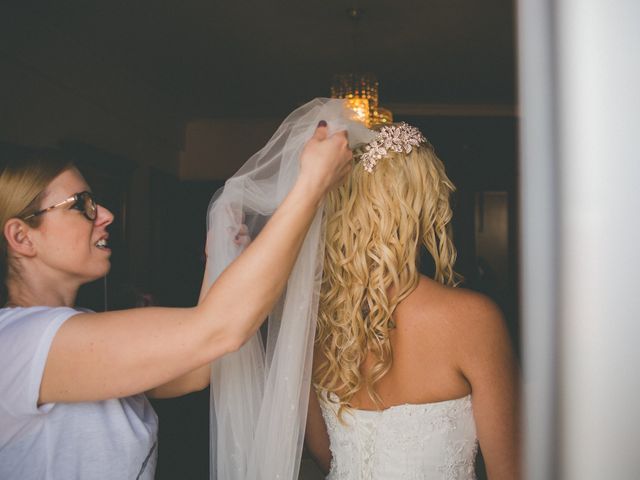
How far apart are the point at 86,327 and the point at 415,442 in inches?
41.8

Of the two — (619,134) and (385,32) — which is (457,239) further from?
(619,134)

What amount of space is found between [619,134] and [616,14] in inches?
3.7

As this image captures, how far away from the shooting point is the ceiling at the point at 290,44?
427cm

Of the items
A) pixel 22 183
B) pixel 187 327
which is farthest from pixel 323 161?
pixel 22 183

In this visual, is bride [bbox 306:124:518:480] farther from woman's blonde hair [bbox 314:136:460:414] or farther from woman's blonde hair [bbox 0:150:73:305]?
woman's blonde hair [bbox 0:150:73:305]

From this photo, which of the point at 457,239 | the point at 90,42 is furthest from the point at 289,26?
the point at 457,239

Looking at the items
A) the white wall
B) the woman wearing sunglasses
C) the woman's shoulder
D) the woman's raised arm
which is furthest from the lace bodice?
the white wall

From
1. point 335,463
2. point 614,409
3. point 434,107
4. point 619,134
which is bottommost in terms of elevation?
point 335,463

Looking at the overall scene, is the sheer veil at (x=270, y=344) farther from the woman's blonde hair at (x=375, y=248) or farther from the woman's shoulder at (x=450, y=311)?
the woman's shoulder at (x=450, y=311)

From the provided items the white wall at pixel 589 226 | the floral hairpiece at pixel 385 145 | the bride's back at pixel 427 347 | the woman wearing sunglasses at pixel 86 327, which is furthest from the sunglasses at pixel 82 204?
the white wall at pixel 589 226

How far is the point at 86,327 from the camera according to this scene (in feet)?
3.67

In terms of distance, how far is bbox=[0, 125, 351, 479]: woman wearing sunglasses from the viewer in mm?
1057

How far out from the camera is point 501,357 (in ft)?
5.04

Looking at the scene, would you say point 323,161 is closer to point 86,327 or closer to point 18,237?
point 86,327
